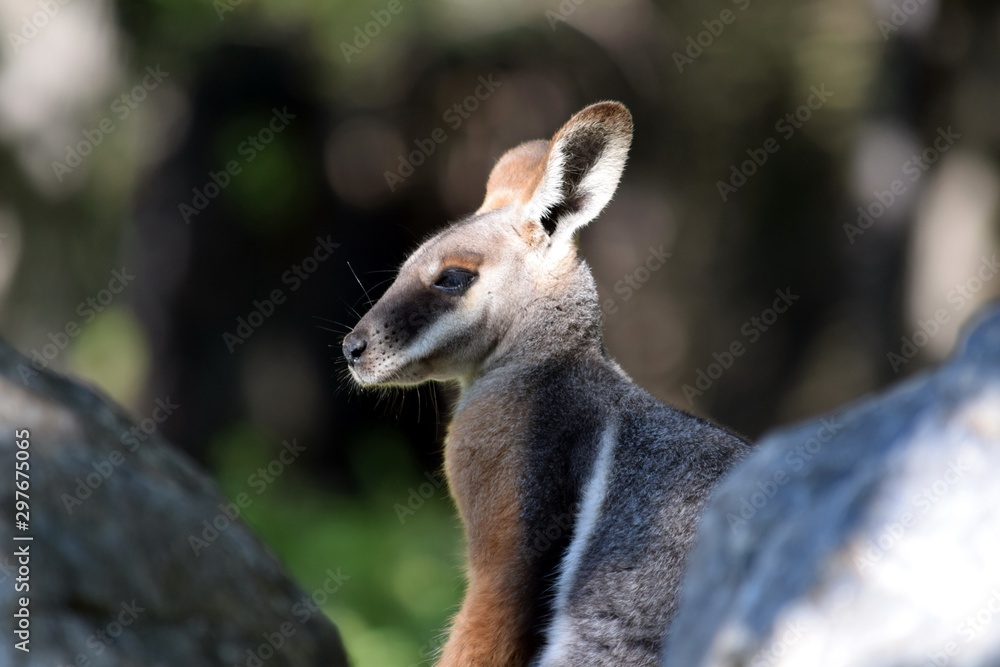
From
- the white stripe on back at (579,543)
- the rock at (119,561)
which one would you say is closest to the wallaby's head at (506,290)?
the white stripe on back at (579,543)

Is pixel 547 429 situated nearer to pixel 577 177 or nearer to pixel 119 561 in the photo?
pixel 577 177

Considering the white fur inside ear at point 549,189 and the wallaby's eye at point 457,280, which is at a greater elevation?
the white fur inside ear at point 549,189

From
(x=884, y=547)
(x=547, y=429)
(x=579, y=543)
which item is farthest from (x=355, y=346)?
(x=884, y=547)

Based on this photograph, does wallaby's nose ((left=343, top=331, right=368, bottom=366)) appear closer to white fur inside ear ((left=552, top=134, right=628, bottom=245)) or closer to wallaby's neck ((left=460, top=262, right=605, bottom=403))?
wallaby's neck ((left=460, top=262, right=605, bottom=403))

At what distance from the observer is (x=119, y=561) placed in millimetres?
3949

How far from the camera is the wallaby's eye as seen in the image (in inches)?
179

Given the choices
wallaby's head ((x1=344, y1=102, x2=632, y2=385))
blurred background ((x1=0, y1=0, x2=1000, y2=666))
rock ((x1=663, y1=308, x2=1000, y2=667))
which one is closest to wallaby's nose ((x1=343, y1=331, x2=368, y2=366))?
wallaby's head ((x1=344, y1=102, x2=632, y2=385))

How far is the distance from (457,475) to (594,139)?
152 cm

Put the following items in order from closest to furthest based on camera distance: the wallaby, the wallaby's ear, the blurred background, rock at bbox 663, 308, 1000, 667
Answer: rock at bbox 663, 308, 1000, 667 → the wallaby → the wallaby's ear → the blurred background

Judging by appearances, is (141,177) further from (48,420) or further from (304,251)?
(48,420)

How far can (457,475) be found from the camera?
4297 mm

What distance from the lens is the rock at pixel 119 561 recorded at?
145 inches

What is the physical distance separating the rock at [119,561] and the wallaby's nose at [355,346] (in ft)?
3.00

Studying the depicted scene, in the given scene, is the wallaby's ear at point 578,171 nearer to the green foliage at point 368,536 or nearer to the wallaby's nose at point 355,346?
the wallaby's nose at point 355,346
